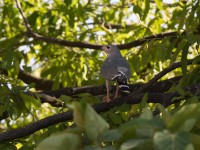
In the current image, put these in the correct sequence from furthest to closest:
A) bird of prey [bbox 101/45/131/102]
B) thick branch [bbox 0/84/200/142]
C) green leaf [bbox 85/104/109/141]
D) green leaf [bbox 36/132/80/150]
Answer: bird of prey [bbox 101/45/131/102], thick branch [bbox 0/84/200/142], green leaf [bbox 85/104/109/141], green leaf [bbox 36/132/80/150]

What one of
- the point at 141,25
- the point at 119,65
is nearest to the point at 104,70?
the point at 119,65

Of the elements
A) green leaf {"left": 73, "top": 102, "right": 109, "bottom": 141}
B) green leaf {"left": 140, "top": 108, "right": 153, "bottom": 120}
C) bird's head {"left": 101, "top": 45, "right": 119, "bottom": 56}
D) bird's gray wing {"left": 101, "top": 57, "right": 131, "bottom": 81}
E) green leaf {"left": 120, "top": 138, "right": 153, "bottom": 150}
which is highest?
green leaf {"left": 73, "top": 102, "right": 109, "bottom": 141}

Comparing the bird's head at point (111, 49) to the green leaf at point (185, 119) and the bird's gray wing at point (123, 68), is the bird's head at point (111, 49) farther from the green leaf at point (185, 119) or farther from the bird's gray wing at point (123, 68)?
the green leaf at point (185, 119)

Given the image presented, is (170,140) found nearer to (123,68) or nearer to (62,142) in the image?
(62,142)

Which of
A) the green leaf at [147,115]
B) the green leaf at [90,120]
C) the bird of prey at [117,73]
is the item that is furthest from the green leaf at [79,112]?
the bird of prey at [117,73]

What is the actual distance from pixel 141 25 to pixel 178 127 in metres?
5.97

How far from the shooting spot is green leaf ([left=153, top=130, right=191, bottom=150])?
190 centimetres

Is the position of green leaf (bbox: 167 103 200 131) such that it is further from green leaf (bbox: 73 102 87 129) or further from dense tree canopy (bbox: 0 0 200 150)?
green leaf (bbox: 73 102 87 129)

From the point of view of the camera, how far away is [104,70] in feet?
18.9

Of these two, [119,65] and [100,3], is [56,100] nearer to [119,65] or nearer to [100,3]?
[119,65]

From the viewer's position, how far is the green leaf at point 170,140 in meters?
1.90

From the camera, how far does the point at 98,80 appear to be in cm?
846

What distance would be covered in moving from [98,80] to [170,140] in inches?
258

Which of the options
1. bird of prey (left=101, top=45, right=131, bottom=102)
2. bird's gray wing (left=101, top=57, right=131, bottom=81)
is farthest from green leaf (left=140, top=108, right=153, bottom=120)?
bird's gray wing (left=101, top=57, right=131, bottom=81)
